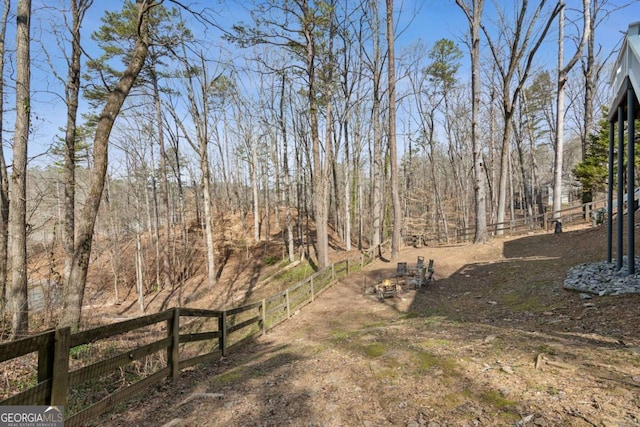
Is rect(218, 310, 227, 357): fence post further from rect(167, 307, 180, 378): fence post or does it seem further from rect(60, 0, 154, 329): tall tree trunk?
rect(60, 0, 154, 329): tall tree trunk

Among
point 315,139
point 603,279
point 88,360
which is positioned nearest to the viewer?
point 88,360

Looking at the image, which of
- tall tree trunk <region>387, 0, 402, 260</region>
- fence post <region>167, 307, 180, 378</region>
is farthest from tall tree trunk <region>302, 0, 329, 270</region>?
fence post <region>167, 307, 180, 378</region>

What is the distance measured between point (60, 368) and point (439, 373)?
3879mm

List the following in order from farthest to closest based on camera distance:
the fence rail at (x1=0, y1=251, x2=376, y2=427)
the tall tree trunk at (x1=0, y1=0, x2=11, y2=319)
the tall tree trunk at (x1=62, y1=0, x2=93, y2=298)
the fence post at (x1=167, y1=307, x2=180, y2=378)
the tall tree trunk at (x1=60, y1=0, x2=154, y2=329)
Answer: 1. the tall tree trunk at (x1=62, y1=0, x2=93, y2=298)
2. the tall tree trunk at (x1=0, y1=0, x2=11, y2=319)
3. the tall tree trunk at (x1=60, y1=0, x2=154, y2=329)
4. the fence post at (x1=167, y1=307, x2=180, y2=378)
5. the fence rail at (x1=0, y1=251, x2=376, y2=427)

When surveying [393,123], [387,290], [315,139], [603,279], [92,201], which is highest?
[393,123]

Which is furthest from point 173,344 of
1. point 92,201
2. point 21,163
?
point 21,163

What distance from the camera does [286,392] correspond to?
3787 mm

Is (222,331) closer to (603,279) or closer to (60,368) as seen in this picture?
(60,368)

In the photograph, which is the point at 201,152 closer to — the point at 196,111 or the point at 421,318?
the point at 196,111

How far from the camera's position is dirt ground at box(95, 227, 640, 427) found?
2.90 meters

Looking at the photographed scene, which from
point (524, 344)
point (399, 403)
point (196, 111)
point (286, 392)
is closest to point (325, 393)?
point (286, 392)

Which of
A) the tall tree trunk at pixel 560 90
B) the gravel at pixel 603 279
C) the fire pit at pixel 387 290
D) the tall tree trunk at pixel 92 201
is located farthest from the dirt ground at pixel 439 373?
the tall tree trunk at pixel 560 90

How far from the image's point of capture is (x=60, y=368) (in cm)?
282

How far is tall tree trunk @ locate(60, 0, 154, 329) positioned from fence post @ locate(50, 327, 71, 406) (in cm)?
274
